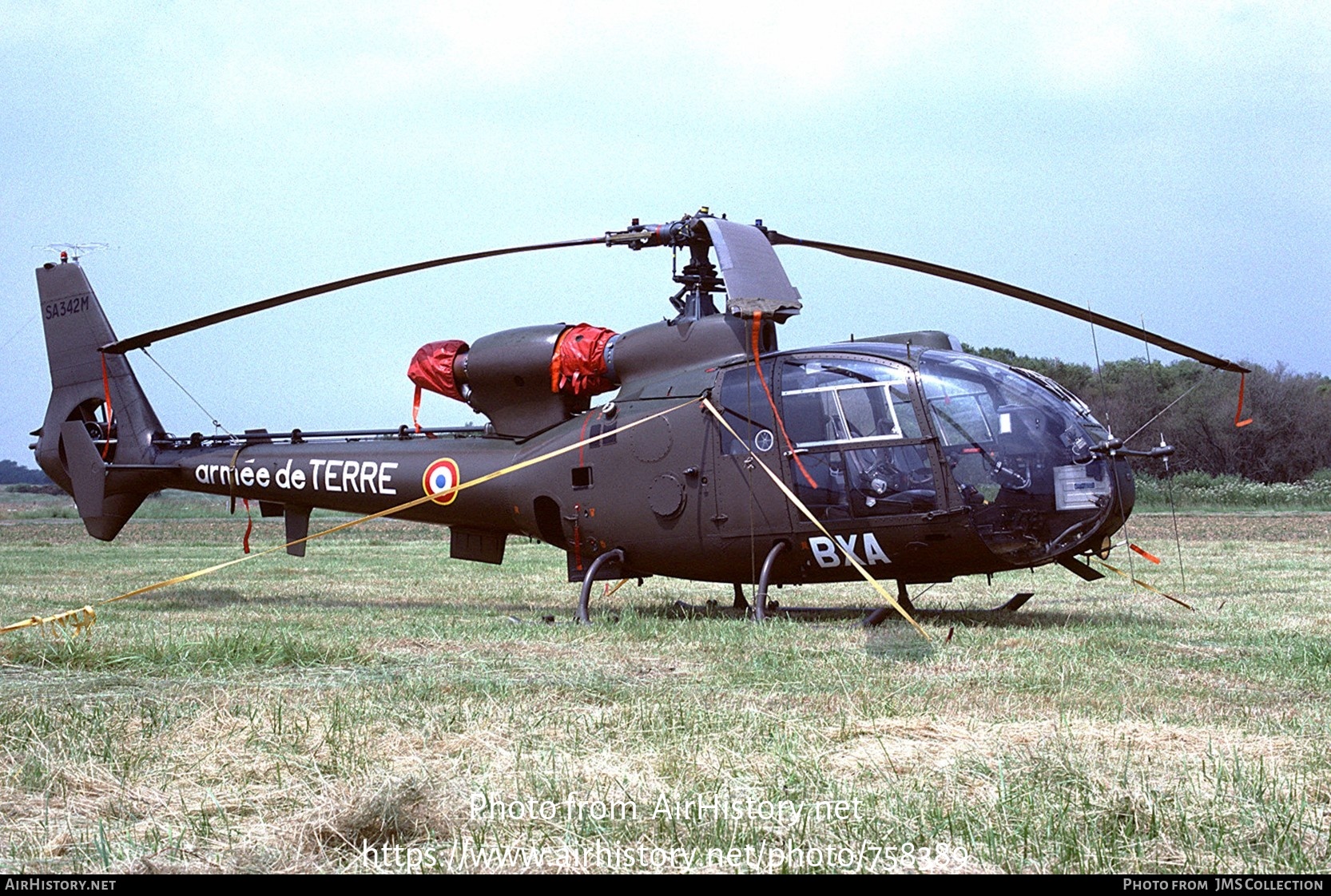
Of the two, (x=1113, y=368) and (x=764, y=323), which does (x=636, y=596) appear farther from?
(x=1113, y=368)

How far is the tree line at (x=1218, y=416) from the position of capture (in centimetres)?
4131

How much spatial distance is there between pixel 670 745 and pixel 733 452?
16.8 feet

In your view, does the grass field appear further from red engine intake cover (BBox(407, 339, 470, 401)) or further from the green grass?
the green grass

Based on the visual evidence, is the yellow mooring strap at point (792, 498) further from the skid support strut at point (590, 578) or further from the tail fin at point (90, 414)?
the tail fin at point (90, 414)

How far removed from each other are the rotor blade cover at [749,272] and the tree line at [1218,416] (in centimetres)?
3097

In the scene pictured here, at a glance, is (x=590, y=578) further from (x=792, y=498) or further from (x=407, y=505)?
(x=407, y=505)

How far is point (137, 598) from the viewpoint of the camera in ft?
41.9

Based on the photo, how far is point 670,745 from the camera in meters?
4.61

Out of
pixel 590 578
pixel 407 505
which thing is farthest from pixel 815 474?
pixel 407 505

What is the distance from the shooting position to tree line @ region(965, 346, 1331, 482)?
41312 mm

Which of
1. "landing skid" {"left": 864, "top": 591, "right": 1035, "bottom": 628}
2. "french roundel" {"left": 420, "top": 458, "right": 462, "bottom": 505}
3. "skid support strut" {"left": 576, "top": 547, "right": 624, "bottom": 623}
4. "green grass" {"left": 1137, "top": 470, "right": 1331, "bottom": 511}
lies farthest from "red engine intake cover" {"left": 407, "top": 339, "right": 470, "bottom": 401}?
"green grass" {"left": 1137, "top": 470, "right": 1331, "bottom": 511}
